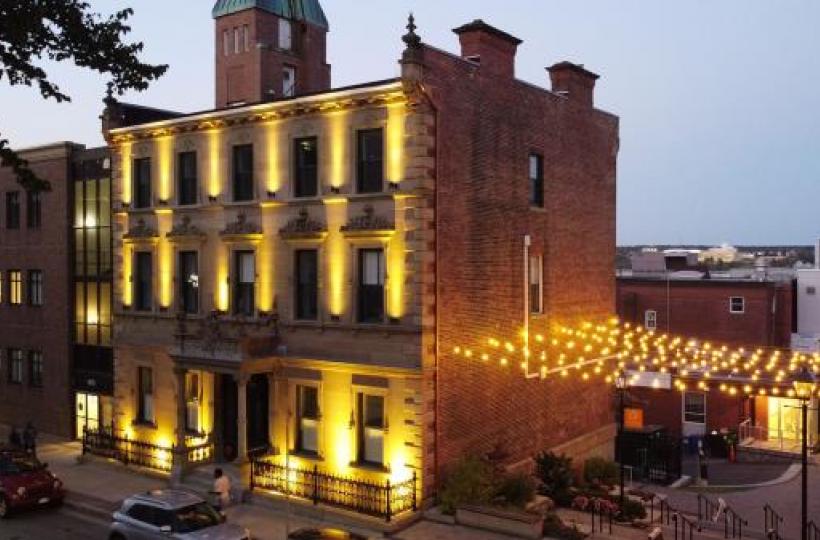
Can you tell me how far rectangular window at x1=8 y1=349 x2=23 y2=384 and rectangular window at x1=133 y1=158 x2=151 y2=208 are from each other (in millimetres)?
12687

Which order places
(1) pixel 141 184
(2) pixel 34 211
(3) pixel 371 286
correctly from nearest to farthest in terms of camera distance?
(3) pixel 371 286, (1) pixel 141 184, (2) pixel 34 211

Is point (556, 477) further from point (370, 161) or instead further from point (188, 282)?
point (188, 282)

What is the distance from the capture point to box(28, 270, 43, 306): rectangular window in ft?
122

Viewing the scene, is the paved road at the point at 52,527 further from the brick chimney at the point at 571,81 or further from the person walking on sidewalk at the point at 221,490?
the brick chimney at the point at 571,81

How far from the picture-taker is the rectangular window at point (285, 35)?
141 feet

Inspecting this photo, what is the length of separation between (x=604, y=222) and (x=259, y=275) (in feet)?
49.4

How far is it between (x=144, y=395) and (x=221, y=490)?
822 cm

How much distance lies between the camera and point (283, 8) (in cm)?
4344

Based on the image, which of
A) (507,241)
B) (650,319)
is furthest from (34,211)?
(650,319)

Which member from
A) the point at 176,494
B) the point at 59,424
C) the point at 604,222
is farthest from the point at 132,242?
the point at 604,222

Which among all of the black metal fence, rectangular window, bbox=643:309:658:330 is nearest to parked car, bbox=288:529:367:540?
the black metal fence

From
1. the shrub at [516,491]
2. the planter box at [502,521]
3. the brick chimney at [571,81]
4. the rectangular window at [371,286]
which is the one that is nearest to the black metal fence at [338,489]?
the planter box at [502,521]

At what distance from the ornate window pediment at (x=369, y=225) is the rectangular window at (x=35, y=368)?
20.5 m

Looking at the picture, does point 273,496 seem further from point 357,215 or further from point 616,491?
point 616,491
